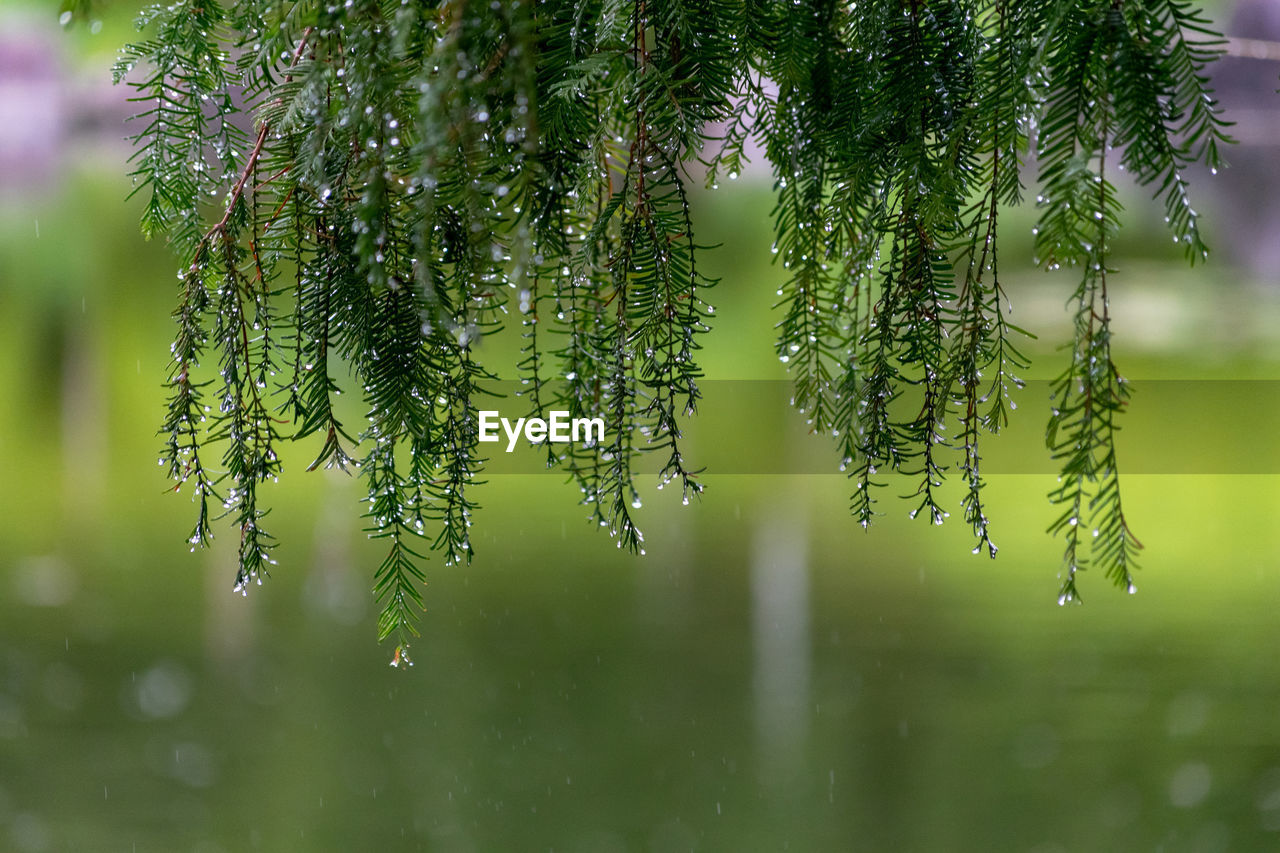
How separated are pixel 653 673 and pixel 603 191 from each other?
3591 mm

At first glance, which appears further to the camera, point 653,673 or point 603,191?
point 653,673

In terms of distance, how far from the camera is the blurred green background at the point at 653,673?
3492 millimetres

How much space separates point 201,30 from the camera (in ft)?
2.60

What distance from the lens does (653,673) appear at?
13.8ft

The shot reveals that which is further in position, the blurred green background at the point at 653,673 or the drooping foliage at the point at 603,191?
the blurred green background at the point at 653,673

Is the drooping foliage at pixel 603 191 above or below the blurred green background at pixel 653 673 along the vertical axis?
above

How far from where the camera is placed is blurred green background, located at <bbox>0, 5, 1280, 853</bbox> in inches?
137

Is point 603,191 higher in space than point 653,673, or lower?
higher

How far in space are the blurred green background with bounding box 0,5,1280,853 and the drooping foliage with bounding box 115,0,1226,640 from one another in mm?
2854

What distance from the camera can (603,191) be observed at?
78 centimetres

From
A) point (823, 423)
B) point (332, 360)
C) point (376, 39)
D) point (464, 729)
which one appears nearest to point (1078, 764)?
point (464, 729)

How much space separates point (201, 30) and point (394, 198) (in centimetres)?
22

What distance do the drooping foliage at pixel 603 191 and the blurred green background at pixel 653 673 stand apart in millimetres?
2854

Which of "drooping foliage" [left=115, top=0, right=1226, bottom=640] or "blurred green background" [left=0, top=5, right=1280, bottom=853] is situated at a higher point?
"drooping foliage" [left=115, top=0, right=1226, bottom=640]
